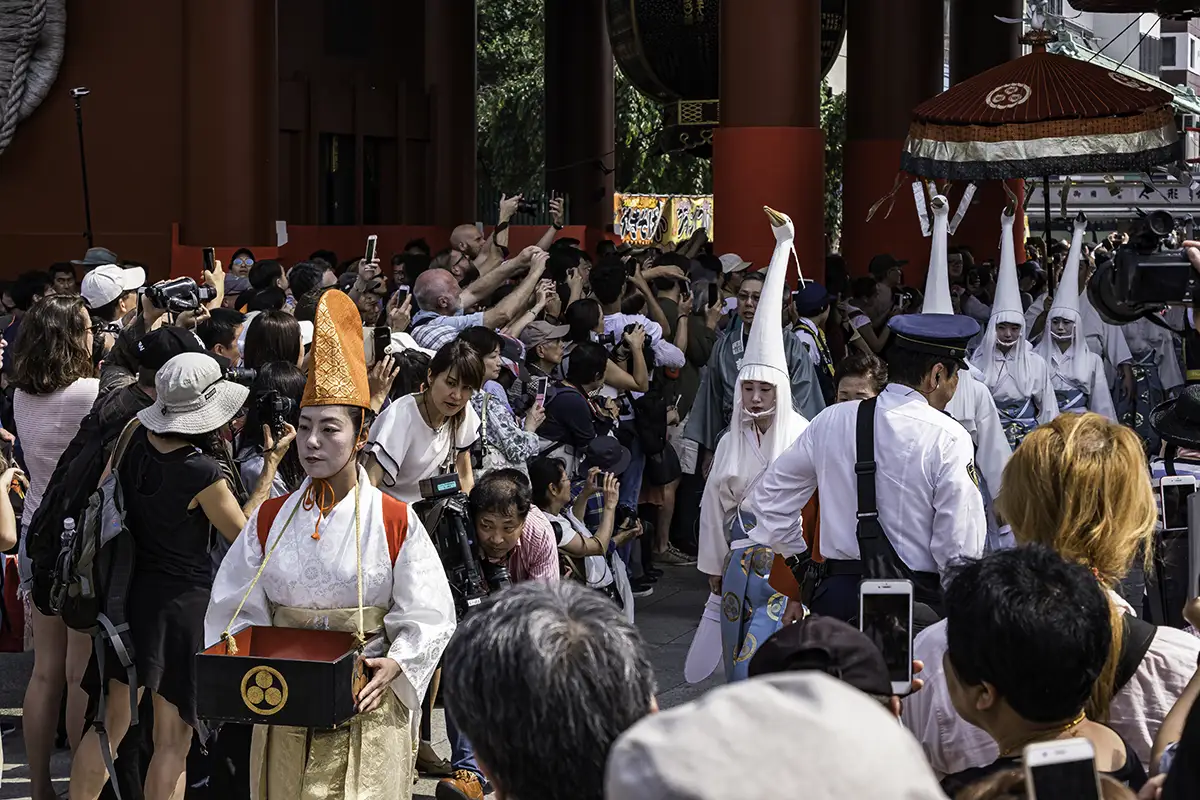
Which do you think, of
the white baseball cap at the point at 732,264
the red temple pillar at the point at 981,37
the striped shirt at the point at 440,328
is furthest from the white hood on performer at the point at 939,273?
the red temple pillar at the point at 981,37

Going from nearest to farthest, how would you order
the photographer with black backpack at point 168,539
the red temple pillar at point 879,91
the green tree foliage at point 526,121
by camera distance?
the photographer with black backpack at point 168,539 → the red temple pillar at point 879,91 → the green tree foliage at point 526,121

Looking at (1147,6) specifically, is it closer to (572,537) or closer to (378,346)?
(572,537)

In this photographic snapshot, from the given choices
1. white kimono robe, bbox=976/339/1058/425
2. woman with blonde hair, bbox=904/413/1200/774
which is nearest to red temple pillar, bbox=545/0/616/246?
white kimono robe, bbox=976/339/1058/425

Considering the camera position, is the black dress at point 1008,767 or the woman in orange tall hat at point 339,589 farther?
the woman in orange tall hat at point 339,589

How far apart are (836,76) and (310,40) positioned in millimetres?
31357

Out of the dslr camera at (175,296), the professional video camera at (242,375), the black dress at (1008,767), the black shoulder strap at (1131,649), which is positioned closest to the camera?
the black dress at (1008,767)

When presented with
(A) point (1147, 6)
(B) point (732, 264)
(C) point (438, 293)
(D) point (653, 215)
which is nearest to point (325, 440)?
(C) point (438, 293)

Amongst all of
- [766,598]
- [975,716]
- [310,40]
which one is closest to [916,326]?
[766,598]

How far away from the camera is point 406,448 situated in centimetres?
590

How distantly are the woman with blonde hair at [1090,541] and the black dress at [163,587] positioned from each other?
8.04 feet

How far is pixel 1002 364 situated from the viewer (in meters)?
8.91

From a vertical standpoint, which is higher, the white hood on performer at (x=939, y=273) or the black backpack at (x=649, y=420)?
the white hood on performer at (x=939, y=273)

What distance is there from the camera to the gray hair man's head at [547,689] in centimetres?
234

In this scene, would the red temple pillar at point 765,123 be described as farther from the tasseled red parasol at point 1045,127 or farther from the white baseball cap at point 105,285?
the white baseball cap at point 105,285
